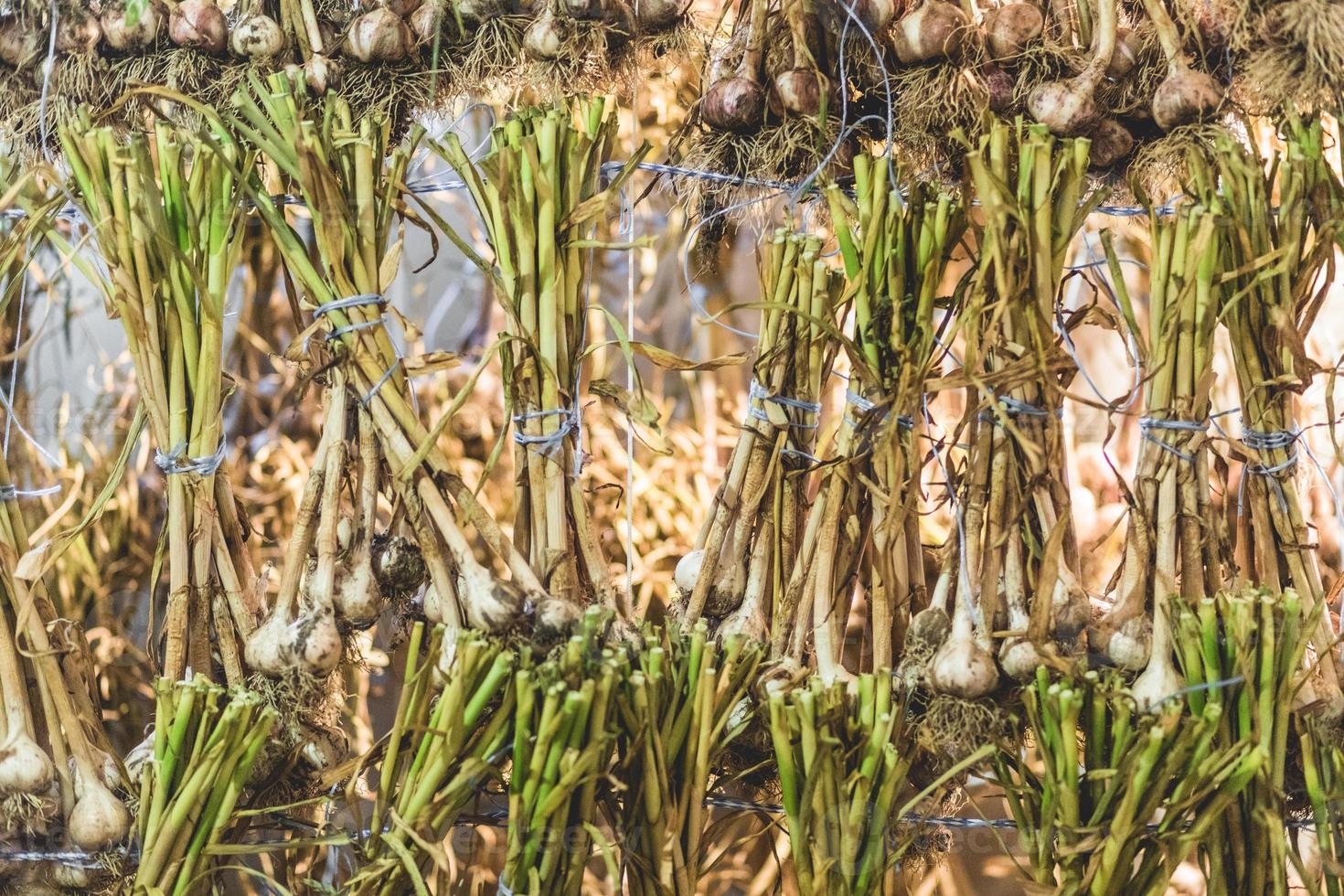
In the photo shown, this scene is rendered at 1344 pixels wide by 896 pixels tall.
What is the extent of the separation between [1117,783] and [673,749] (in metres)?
0.35

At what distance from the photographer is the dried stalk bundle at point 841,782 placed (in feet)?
3.05

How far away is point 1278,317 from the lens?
0.99m

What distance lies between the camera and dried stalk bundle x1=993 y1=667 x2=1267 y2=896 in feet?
2.95

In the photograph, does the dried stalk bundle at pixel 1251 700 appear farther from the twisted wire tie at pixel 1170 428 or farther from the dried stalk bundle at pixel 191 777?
the dried stalk bundle at pixel 191 777

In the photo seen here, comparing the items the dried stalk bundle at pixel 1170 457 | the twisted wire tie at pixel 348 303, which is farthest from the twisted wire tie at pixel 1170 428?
the twisted wire tie at pixel 348 303

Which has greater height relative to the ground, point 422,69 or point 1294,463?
point 422,69

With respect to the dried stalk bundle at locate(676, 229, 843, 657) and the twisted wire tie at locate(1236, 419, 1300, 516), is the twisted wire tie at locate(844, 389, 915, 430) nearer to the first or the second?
the dried stalk bundle at locate(676, 229, 843, 657)

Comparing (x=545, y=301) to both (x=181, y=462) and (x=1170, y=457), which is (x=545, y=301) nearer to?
(x=181, y=462)

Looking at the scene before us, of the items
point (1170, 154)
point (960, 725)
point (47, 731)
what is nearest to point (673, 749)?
point (960, 725)

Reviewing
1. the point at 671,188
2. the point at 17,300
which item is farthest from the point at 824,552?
the point at 17,300

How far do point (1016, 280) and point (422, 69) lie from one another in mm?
606

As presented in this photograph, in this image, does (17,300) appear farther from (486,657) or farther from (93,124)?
(486,657)

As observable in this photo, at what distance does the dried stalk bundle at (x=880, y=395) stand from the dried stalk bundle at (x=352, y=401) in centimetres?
27

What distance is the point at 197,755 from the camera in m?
0.96
